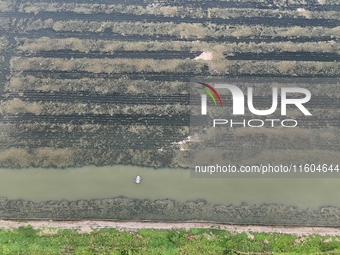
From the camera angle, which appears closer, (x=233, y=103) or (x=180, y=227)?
(x=180, y=227)

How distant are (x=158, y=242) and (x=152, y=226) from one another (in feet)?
1.63

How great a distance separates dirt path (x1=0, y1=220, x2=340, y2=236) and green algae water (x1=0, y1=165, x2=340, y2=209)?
2.27ft

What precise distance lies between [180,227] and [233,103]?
14.5 ft

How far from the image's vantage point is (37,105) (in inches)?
454

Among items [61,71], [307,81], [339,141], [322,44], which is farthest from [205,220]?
[322,44]

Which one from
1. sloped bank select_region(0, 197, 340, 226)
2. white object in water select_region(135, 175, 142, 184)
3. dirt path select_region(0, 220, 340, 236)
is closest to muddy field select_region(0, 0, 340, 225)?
sloped bank select_region(0, 197, 340, 226)

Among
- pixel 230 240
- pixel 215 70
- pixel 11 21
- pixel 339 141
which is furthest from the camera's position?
pixel 11 21

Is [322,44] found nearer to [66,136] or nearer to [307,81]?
[307,81]

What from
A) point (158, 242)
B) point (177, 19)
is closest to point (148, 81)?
point (177, 19)

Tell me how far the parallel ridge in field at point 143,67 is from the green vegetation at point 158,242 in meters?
2.12

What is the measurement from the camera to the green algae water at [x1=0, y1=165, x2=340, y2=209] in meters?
9.98

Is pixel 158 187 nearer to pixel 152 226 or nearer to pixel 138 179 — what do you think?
pixel 138 179

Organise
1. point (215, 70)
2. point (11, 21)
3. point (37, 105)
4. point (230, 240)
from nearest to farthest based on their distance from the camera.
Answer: point (230, 240), point (37, 105), point (215, 70), point (11, 21)

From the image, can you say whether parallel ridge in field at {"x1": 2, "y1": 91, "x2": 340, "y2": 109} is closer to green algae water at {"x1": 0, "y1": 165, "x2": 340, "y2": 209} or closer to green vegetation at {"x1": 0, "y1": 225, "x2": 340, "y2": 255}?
green algae water at {"x1": 0, "y1": 165, "x2": 340, "y2": 209}
